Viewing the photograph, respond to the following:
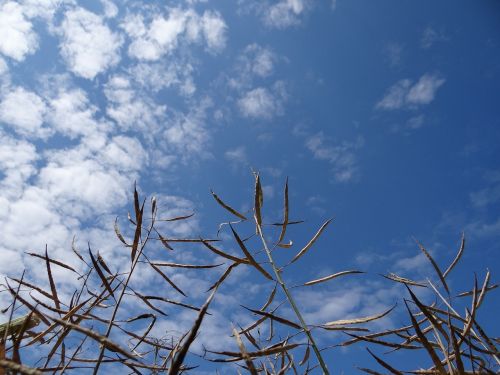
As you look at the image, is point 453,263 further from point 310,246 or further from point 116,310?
point 116,310

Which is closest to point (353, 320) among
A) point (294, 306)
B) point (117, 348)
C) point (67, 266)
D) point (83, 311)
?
point (294, 306)

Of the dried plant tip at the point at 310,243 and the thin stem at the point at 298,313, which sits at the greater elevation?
the dried plant tip at the point at 310,243

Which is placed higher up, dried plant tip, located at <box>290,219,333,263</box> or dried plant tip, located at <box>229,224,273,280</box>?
dried plant tip, located at <box>290,219,333,263</box>

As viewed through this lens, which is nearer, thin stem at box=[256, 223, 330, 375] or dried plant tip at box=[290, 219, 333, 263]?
thin stem at box=[256, 223, 330, 375]

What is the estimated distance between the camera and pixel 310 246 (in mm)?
1380

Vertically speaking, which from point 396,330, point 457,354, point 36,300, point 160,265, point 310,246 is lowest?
point 457,354

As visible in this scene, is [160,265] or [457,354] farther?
[160,265]

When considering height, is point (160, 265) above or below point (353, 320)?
above

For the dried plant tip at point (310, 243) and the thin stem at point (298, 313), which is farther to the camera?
the dried plant tip at point (310, 243)

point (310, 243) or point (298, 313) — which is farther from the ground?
point (310, 243)

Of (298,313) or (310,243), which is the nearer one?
(298,313)

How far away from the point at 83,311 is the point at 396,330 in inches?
39.5

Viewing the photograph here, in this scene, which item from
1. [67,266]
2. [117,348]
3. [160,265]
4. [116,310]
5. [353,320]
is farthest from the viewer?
[67,266]

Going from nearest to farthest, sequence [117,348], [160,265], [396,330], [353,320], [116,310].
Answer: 1. [117,348]
2. [116,310]
3. [353,320]
4. [396,330]
5. [160,265]
